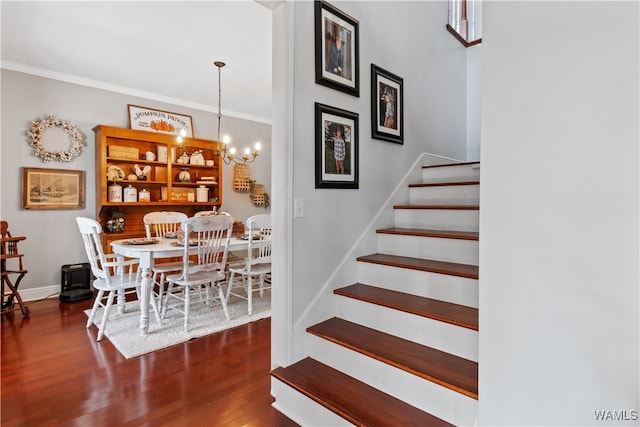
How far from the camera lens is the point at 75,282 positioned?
3.95 m

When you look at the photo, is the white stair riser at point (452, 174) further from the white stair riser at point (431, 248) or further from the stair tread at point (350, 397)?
the stair tread at point (350, 397)

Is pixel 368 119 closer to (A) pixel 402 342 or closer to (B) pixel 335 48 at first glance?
(B) pixel 335 48

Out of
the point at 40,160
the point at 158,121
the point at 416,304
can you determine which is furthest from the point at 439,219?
the point at 40,160

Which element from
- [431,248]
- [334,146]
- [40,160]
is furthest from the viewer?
[40,160]

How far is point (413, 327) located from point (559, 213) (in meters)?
1.07

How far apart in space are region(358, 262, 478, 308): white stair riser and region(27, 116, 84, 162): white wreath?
13.0 feet

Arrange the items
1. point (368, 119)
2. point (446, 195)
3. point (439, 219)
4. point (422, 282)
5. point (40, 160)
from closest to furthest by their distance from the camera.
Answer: point (422, 282) < point (368, 119) < point (439, 219) < point (446, 195) < point (40, 160)

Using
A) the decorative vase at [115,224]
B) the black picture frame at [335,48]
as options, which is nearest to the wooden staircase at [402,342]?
→ the black picture frame at [335,48]

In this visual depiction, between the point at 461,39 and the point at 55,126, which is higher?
the point at 461,39

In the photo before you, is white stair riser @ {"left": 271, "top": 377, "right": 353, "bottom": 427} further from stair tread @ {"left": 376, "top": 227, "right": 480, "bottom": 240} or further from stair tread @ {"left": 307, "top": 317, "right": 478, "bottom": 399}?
stair tread @ {"left": 376, "top": 227, "right": 480, "bottom": 240}

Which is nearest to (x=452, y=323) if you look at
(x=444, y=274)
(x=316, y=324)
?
(x=444, y=274)

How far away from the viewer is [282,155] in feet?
6.26

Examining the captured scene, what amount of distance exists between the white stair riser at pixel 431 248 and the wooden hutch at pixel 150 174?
285 cm

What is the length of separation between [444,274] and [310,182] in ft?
3.23
